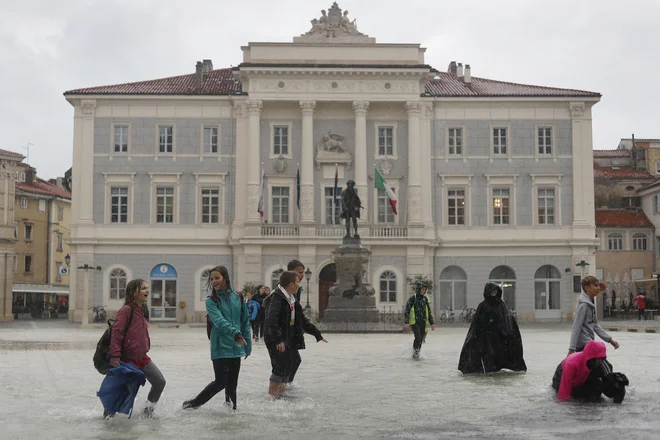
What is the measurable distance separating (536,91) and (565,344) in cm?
2837

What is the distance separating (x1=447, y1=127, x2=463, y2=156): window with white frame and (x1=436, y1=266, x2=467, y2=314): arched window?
6.18 m

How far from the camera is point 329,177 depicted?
172 ft

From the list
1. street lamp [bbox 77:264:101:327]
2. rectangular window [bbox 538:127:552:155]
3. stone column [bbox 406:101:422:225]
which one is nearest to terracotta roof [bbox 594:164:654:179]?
rectangular window [bbox 538:127:552:155]

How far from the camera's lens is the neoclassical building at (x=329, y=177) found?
51344mm

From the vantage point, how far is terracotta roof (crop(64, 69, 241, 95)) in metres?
52.2

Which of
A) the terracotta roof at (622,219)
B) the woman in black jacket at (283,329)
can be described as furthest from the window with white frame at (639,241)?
the woman in black jacket at (283,329)

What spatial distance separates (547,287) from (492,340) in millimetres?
36784

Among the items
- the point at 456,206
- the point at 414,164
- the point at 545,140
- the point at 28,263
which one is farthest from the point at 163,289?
the point at 28,263

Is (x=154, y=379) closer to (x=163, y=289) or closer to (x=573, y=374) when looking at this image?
(x=573, y=374)

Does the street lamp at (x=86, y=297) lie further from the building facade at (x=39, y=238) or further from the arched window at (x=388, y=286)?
the building facade at (x=39, y=238)

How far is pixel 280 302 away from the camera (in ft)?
41.0

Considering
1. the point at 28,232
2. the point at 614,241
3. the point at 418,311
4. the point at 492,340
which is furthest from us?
the point at 28,232

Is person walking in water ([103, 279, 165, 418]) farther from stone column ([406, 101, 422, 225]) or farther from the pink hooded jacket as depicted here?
stone column ([406, 101, 422, 225])

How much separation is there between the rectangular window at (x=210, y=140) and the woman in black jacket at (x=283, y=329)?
40.2 metres
